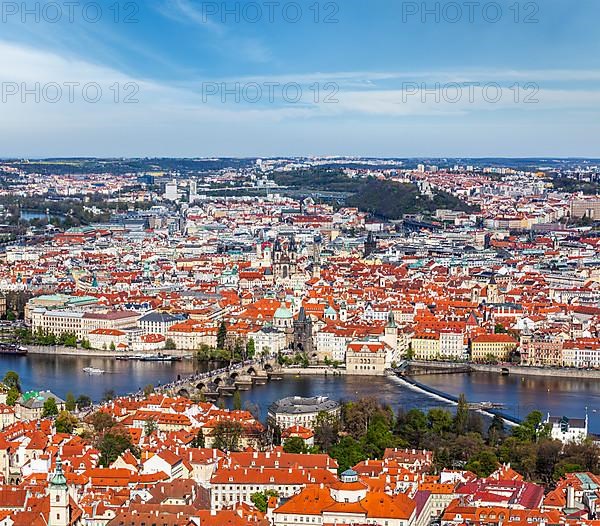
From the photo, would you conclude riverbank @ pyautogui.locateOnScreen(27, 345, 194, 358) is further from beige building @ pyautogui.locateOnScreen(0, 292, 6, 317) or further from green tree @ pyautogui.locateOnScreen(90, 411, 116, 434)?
green tree @ pyautogui.locateOnScreen(90, 411, 116, 434)

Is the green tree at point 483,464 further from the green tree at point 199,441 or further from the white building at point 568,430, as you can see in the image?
the green tree at point 199,441

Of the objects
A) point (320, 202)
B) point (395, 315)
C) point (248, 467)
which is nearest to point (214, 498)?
point (248, 467)

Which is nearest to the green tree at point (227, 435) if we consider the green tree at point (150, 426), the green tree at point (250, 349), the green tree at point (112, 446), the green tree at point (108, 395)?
the green tree at point (150, 426)

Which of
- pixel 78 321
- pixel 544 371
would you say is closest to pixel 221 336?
pixel 78 321

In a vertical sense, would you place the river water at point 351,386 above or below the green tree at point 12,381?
below

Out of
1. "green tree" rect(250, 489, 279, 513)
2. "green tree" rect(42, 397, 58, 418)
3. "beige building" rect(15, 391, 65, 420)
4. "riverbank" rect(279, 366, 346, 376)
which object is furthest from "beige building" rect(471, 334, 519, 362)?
"green tree" rect(250, 489, 279, 513)

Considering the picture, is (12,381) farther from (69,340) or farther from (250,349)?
(69,340)
